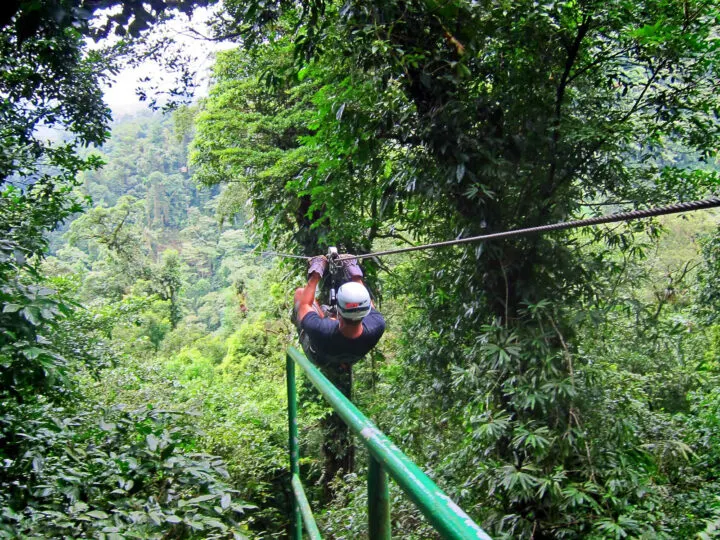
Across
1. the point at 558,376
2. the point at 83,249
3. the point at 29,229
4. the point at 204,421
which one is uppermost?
the point at 29,229

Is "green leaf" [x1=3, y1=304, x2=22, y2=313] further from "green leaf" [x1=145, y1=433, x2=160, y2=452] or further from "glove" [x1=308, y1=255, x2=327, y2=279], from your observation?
"glove" [x1=308, y1=255, x2=327, y2=279]

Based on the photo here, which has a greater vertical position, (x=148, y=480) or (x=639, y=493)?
(x=148, y=480)

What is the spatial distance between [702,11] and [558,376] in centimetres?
183

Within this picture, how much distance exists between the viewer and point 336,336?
318cm

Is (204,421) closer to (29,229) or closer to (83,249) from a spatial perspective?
(29,229)

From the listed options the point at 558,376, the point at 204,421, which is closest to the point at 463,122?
the point at 558,376

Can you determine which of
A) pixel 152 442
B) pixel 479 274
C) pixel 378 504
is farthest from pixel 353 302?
pixel 378 504

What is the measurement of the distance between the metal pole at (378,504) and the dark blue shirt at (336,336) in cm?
253

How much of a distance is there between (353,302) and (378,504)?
7.51ft

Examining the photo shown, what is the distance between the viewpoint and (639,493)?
7.63 feet

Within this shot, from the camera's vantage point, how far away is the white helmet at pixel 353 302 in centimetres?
289

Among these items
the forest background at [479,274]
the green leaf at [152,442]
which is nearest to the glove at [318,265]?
the forest background at [479,274]

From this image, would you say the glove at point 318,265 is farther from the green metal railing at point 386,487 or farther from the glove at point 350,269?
the green metal railing at point 386,487

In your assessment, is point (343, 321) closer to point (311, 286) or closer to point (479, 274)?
point (311, 286)
